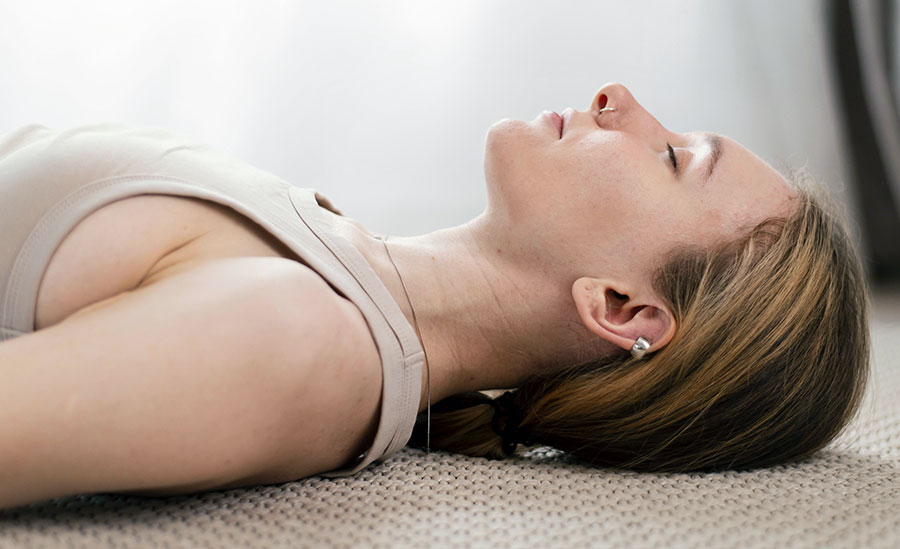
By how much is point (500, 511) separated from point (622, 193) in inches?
18.4

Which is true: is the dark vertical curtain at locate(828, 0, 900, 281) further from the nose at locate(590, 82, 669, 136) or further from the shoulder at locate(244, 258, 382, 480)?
the shoulder at locate(244, 258, 382, 480)

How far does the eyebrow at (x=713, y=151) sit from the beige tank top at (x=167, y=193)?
0.49m

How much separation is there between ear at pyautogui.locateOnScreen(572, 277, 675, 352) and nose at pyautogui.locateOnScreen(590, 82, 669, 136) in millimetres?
242

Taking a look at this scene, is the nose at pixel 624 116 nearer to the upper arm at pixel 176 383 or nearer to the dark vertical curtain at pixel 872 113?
the upper arm at pixel 176 383

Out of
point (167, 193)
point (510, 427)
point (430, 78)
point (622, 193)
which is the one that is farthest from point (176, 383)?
point (430, 78)

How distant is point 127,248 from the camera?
0.93m

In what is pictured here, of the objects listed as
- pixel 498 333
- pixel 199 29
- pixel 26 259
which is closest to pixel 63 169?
pixel 26 259

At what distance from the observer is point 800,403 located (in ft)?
3.67

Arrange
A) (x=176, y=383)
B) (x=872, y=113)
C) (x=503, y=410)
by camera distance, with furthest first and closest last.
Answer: (x=872, y=113) < (x=503, y=410) < (x=176, y=383)

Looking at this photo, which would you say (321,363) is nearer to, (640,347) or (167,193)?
(167,193)

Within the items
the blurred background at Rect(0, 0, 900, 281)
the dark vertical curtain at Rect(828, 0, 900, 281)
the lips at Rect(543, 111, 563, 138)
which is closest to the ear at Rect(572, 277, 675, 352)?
the lips at Rect(543, 111, 563, 138)

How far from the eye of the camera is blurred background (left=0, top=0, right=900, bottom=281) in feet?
6.77

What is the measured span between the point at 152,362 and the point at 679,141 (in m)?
0.84

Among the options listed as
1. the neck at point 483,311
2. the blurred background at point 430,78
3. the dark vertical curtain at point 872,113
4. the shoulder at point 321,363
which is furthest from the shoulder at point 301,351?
the dark vertical curtain at point 872,113
